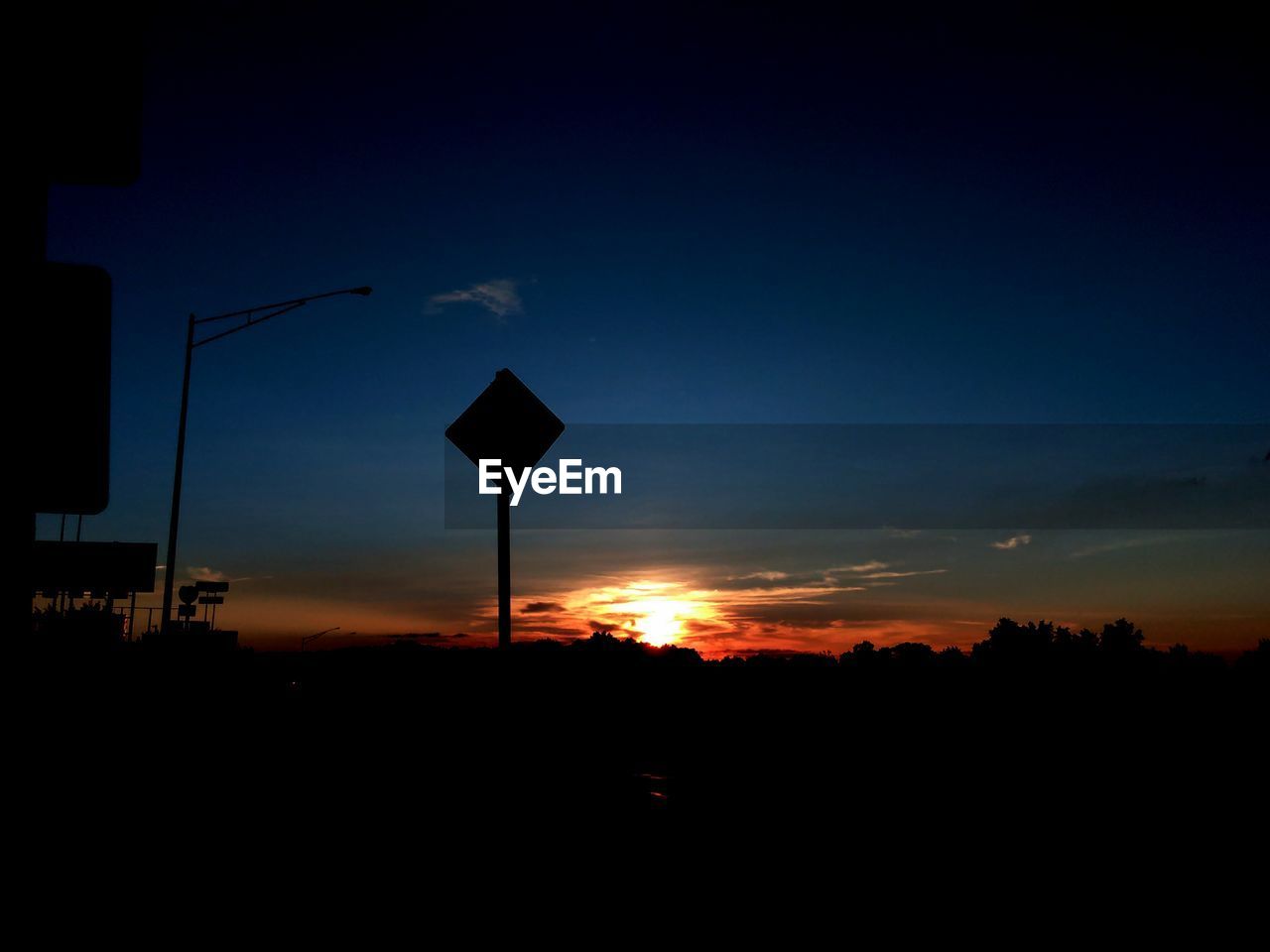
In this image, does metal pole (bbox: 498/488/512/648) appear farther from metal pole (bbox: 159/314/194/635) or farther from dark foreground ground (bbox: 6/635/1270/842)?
metal pole (bbox: 159/314/194/635)

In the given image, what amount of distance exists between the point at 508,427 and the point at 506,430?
30 millimetres

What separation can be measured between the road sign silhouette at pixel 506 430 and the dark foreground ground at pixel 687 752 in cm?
213

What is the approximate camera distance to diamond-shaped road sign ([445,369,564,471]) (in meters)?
6.85

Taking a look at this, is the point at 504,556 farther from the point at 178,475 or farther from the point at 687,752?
the point at 178,475

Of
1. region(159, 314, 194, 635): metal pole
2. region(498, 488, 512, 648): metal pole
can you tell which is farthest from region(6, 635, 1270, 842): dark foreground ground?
region(159, 314, 194, 635): metal pole

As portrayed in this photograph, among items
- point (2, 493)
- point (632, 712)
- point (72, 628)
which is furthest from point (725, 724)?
point (72, 628)

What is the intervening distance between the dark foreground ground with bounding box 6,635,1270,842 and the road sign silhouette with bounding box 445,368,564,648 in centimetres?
213

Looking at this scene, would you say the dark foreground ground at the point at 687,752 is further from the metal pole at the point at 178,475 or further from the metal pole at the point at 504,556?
the metal pole at the point at 178,475

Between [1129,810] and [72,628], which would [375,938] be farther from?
[72,628]

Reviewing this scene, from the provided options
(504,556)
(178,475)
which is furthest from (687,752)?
(178,475)

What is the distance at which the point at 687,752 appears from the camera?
36.1ft

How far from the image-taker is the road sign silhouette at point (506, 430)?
22.4 ft

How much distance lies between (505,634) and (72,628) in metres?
44.6

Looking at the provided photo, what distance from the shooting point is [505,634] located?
7191 millimetres
